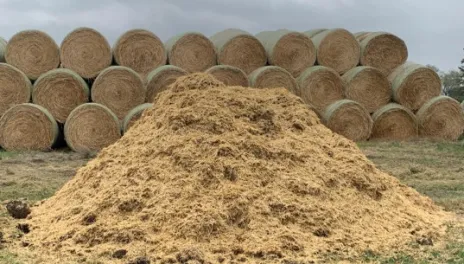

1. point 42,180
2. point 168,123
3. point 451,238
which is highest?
point 168,123

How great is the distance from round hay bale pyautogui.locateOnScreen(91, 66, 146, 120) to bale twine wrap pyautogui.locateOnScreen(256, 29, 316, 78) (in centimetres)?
348

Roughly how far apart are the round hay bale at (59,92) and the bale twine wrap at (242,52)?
11.5ft

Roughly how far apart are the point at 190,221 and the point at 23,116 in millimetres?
9333

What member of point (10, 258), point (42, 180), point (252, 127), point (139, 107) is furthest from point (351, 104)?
point (10, 258)

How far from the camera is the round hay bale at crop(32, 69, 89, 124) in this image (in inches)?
591

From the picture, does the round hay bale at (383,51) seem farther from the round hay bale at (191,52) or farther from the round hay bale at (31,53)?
the round hay bale at (31,53)

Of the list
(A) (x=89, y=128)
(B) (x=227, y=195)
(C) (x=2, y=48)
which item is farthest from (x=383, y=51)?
(B) (x=227, y=195)

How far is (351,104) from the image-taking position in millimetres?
16609

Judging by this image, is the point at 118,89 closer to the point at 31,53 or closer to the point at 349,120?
the point at 31,53

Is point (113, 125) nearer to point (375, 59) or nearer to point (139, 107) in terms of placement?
point (139, 107)

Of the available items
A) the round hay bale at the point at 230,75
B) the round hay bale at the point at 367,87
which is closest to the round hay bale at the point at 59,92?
the round hay bale at the point at 230,75

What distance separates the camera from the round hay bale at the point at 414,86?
57.5ft

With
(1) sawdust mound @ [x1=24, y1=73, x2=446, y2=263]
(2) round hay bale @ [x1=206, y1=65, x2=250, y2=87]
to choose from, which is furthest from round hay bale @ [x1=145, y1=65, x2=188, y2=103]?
(1) sawdust mound @ [x1=24, y1=73, x2=446, y2=263]

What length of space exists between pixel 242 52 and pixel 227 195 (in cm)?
1053
